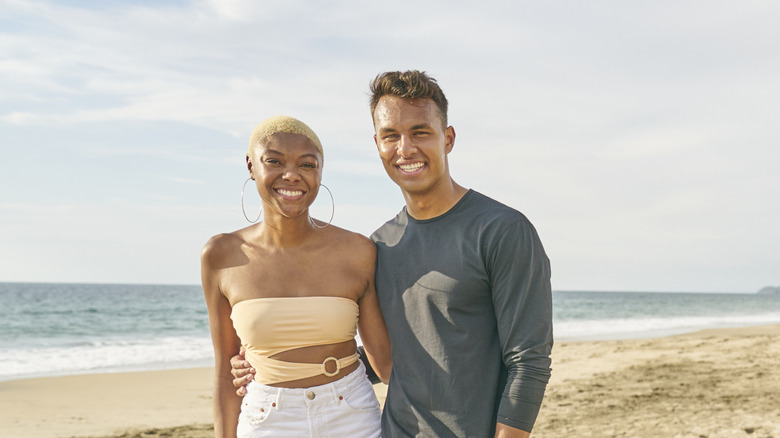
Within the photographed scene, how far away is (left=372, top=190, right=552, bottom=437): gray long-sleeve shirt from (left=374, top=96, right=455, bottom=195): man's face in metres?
0.14

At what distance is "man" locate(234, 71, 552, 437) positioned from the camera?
212cm

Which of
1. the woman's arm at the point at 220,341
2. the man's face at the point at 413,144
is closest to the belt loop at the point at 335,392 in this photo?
the woman's arm at the point at 220,341

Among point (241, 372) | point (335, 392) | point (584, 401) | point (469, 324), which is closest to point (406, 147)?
point (469, 324)

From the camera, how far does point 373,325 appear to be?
8.50ft

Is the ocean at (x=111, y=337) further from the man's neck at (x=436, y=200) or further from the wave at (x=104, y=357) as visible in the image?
the man's neck at (x=436, y=200)

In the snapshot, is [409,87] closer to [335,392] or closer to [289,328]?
[289,328]

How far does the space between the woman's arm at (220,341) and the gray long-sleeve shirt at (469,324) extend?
0.64m

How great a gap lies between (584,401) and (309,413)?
278 inches

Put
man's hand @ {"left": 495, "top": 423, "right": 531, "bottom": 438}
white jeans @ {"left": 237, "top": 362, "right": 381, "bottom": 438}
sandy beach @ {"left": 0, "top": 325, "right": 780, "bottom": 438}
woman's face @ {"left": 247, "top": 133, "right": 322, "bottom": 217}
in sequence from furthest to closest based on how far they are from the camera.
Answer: sandy beach @ {"left": 0, "top": 325, "right": 780, "bottom": 438} → woman's face @ {"left": 247, "top": 133, "right": 322, "bottom": 217} → white jeans @ {"left": 237, "top": 362, "right": 381, "bottom": 438} → man's hand @ {"left": 495, "top": 423, "right": 531, "bottom": 438}

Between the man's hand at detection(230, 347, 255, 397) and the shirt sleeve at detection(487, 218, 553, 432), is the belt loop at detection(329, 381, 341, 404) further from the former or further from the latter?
the shirt sleeve at detection(487, 218, 553, 432)

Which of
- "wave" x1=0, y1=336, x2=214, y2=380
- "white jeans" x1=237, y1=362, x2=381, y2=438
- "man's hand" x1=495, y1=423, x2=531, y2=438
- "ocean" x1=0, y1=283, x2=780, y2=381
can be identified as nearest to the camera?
"man's hand" x1=495, y1=423, x2=531, y2=438

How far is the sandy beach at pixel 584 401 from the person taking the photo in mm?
7281

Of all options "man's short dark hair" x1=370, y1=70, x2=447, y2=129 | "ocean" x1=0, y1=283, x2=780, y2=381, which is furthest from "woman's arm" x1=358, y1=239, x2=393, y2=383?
"ocean" x1=0, y1=283, x2=780, y2=381

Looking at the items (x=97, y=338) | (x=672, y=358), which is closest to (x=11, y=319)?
(x=97, y=338)
